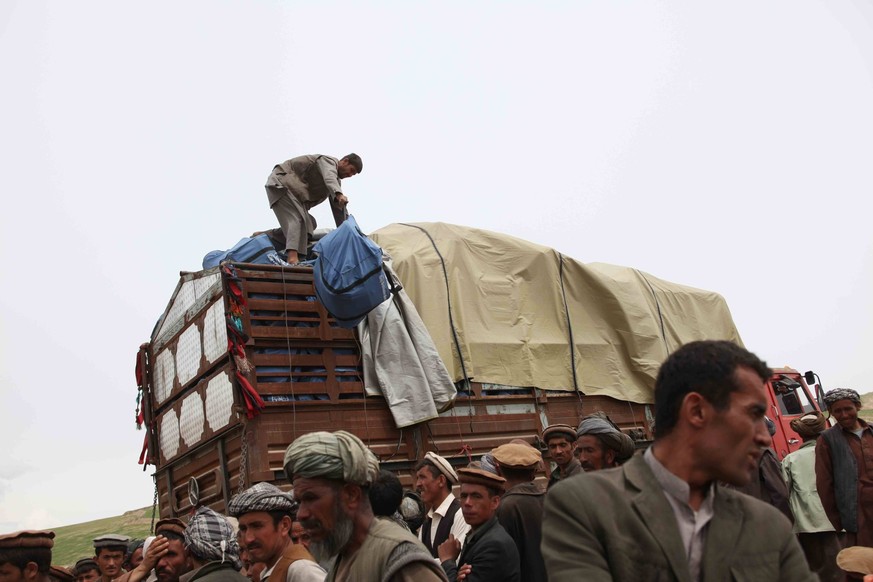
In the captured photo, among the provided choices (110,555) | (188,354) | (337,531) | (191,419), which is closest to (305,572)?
(337,531)

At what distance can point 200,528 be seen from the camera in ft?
12.5

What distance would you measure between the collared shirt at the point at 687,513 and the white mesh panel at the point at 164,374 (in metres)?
7.47

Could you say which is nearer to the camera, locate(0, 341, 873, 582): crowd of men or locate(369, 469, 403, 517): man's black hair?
locate(0, 341, 873, 582): crowd of men

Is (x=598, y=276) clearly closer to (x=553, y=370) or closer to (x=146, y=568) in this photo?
(x=553, y=370)

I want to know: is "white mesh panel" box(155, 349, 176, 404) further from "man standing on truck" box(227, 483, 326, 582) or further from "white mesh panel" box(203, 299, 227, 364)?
"man standing on truck" box(227, 483, 326, 582)

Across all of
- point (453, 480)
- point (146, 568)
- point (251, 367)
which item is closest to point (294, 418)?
point (251, 367)

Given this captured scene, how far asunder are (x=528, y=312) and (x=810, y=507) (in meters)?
3.46

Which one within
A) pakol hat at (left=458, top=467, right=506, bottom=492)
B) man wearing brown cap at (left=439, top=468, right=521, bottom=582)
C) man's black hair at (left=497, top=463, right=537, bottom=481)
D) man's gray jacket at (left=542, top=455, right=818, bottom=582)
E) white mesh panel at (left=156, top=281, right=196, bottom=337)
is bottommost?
man's gray jacket at (left=542, top=455, right=818, bottom=582)

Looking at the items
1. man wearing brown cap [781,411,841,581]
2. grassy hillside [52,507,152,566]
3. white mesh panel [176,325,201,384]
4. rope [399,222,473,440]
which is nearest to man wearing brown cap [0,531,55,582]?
white mesh panel [176,325,201,384]

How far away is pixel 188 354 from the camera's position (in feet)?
26.7

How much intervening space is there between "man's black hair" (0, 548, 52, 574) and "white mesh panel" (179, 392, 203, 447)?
3.75 metres

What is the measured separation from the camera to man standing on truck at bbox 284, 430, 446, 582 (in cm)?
267

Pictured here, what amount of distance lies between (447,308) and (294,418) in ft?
7.60

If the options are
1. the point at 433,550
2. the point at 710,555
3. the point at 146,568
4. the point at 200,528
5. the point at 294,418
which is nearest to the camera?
the point at 710,555
